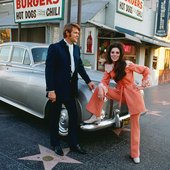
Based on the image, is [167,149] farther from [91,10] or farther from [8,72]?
[91,10]

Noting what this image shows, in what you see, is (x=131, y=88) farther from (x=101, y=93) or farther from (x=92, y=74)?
(x=92, y=74)

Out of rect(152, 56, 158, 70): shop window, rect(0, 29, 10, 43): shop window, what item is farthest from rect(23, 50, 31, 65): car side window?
rect(152, 56, 158, 70): shop window

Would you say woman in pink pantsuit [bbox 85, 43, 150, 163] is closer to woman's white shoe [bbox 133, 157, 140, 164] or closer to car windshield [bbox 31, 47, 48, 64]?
woman's white shoe [bbox 133, 157, 140, 164]

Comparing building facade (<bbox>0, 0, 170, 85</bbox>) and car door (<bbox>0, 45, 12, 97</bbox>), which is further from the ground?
building facade (<bbox>0, 0, 170, 85</bbox>)

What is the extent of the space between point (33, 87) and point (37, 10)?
17.5ft

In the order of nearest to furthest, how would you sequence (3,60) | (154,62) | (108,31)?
1. (3,60)
2. (108,31)
3. (154,62)

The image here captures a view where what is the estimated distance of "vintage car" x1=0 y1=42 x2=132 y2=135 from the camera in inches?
161

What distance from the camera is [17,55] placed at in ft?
19.2

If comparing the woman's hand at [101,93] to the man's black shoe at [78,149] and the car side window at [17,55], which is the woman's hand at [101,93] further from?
Result: the car side window at [17,55]

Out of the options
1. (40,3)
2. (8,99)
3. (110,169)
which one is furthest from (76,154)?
(40,3)

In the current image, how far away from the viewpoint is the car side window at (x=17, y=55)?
567 cm

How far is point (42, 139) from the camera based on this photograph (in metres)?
4.48

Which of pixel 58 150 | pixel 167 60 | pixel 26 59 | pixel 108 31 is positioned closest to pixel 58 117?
pixel 58 150

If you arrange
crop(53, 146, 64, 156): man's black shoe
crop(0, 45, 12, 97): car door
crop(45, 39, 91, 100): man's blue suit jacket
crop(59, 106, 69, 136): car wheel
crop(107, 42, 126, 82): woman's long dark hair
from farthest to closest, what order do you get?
crop(0, 45, 12, 97): car door < crop(59, 106, 69, 136): car wheel < crop(53, 146, 64, 156): man's black shoe < crop(107, 42, 126, 82): woman's long dark hair < crop(45, 39, 91, 100): man's blue suit jacket
